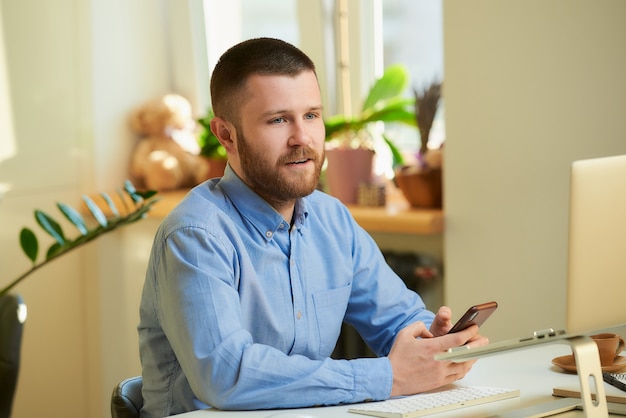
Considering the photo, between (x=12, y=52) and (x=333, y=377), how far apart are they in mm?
2120

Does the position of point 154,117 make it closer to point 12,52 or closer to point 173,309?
point 12,52

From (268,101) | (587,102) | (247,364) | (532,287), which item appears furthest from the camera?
(532,287)

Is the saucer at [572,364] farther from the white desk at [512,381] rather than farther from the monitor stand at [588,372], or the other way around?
the monitor stand at [588,372]

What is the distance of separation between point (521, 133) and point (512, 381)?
1.06 metres

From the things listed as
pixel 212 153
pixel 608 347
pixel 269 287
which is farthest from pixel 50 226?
pixel 608 347

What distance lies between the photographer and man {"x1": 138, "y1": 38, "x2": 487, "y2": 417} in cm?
152

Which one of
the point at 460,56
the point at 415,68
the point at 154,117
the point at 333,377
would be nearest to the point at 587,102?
the point at 460,56

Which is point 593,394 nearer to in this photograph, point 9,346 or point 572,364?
point 572,364

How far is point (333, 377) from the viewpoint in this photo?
1518 mm

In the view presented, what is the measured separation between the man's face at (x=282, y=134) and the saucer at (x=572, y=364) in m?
0.54

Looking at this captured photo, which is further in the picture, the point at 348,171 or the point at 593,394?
the point at 348,171

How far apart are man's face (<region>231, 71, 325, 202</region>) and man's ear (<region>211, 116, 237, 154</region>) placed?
0.05 meters

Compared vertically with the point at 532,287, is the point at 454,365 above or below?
above

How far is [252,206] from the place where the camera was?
68.1 inches
